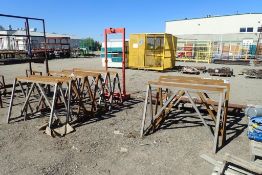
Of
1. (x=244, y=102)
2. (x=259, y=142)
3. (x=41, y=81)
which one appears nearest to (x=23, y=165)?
(x=41, y=81)

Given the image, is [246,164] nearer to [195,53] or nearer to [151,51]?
[151,51]

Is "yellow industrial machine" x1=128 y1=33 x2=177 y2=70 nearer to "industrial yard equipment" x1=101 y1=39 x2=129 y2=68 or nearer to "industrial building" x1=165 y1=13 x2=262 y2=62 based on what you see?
"industrial yard equipment" x1=101 y1=39 x2=129 y2=68

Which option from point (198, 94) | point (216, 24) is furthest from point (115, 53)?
point (216, 24)

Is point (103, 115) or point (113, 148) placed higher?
point (103, 115)

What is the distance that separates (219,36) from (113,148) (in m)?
36.4

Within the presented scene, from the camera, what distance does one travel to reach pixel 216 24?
40.3 meters

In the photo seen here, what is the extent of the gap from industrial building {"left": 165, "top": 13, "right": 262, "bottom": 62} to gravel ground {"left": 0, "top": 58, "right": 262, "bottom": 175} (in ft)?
67.0

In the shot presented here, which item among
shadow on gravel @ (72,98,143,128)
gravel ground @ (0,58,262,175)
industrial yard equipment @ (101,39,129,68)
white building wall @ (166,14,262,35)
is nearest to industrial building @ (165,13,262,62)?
white building wall @ (166,14,262,35)

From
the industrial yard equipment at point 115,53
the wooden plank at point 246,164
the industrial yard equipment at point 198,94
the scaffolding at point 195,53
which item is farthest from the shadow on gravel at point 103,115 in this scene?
the scaffolding at point 195,53

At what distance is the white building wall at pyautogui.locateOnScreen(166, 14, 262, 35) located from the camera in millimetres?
37344

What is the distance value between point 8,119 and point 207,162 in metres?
5.09

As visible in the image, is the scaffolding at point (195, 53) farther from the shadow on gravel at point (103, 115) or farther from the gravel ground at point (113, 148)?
the gravel ground at point (113, 148)

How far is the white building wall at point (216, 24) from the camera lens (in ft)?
123

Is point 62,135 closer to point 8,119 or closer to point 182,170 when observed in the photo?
point 8,119
